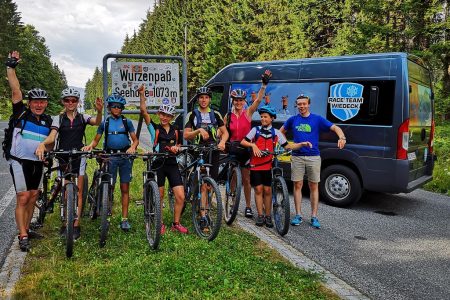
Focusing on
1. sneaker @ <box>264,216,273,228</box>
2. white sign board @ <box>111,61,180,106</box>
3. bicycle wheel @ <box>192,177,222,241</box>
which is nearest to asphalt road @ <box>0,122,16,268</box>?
bicycle wheel @ <box>192,177,222,241</box>

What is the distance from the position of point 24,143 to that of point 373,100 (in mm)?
5774

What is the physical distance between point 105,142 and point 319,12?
21.6 metres

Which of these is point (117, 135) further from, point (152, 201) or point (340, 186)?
point (340, 186)

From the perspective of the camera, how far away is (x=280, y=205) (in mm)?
5875

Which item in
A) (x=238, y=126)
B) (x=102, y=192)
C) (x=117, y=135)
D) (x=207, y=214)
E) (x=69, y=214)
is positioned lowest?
(x=207, y=214)

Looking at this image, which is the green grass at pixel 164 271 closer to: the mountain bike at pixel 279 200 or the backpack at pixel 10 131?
the mountain bike at pixel 279 200

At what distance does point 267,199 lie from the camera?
20.1 feet

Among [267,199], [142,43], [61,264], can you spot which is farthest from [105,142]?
[142,43]

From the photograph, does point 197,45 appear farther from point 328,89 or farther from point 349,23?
point 328,89

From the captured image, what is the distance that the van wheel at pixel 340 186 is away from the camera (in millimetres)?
7574

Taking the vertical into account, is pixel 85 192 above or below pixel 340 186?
above

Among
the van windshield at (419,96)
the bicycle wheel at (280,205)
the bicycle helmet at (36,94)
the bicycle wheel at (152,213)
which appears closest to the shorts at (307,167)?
the bicycle wheel at (280,205)

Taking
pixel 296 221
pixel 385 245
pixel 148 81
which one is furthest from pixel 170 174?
pixel 385 245

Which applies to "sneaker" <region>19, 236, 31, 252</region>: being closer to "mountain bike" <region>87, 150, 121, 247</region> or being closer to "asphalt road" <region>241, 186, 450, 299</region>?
"mountain bike" <region>87, 150, 121, 247</region>
